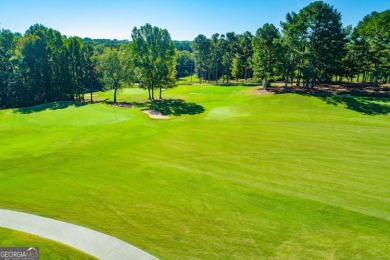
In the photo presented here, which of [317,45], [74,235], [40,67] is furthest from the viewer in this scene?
[40,67]

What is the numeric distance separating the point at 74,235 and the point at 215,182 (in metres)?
10.2

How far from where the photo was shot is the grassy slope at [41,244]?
41.9 ft

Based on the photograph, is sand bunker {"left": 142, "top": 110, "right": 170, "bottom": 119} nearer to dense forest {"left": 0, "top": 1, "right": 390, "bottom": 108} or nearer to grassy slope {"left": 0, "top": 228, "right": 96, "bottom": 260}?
dense forest {"left": 0, "top": 1, "right": 390, "bottom": 108}

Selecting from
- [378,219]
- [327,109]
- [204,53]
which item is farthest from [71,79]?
[378,219]

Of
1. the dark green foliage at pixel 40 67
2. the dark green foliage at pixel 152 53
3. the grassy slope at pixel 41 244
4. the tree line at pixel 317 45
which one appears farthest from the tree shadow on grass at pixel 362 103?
the dark green foliage at pixel 40 67

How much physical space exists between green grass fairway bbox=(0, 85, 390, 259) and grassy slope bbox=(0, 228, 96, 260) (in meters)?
2.01

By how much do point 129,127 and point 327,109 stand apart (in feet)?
104

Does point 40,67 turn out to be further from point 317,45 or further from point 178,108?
point 317,45

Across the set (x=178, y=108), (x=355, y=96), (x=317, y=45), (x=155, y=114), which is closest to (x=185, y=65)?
(x=317, y=45)

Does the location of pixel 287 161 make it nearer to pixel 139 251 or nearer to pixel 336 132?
pixel 336 132

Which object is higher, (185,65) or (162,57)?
(185,65)

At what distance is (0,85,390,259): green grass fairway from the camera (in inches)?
556

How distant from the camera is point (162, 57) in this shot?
201 ft

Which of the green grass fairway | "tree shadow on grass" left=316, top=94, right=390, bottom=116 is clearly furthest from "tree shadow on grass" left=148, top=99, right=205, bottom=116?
"tree shadow on grass" left=316, top=94, right=390, bottom=116
